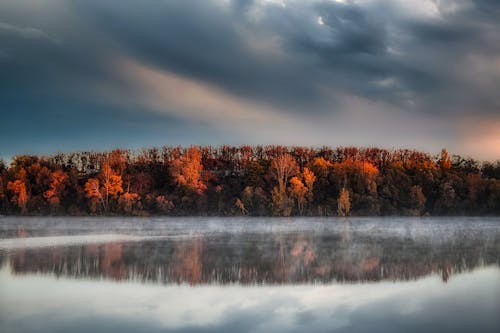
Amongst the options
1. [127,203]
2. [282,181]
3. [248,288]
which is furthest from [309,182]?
[248,288]

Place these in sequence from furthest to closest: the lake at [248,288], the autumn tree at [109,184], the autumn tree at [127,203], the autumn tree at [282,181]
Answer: the autumn tree at [109,184], the autumn tree at [127,203], the autumn tree at [282,181], the lake at [248,288]

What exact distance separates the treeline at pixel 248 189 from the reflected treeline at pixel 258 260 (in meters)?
37.0

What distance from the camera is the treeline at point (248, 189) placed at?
2501 inches

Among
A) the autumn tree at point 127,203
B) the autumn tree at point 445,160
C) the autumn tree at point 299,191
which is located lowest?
the autumn tree at point 127,203

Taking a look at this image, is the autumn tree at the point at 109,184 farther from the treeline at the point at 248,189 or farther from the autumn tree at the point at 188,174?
the autumn tree at the point at 188,174

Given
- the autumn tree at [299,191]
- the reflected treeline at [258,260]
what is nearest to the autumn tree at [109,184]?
the autumn tree at [299,191]

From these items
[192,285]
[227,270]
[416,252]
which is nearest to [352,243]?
[416,252]

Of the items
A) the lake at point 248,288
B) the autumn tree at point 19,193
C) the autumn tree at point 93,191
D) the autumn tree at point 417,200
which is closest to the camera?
the lake at point 248,288

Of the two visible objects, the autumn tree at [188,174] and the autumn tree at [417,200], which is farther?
the autumn tree at [188,174]

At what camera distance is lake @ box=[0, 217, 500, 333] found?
34.6ft

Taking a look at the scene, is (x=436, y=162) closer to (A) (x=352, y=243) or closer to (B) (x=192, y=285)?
(A) (x=352, y=243)

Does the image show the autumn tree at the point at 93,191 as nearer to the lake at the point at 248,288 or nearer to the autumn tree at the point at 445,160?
the lake at the point at 248,288

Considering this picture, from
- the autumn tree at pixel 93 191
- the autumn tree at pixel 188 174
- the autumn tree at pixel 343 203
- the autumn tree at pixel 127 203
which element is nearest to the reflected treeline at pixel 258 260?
the autumn tree at pixel 343 203

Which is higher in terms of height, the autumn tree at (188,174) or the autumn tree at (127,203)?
the autumn tree at (188,174)
